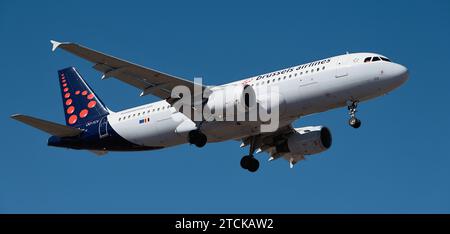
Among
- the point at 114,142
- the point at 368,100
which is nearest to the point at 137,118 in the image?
the point at 114,142

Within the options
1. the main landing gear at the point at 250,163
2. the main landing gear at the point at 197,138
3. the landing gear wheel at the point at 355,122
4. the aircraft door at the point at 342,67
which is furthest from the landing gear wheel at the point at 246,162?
the aircraft door at the point at 342,67

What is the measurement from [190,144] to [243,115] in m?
3.32

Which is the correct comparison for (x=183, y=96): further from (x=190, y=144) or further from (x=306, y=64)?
(x=306, y=64)

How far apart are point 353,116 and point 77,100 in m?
18.3

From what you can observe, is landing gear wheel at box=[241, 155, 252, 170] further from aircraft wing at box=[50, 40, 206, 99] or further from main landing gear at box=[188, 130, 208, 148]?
aircraft wing at box=[50, 40, 206, 99]

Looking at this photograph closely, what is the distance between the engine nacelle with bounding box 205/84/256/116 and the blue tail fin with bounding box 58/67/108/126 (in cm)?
922

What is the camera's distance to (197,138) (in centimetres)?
4744

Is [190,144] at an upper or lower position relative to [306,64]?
lower

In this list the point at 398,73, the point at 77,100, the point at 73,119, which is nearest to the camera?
the point at 398,73

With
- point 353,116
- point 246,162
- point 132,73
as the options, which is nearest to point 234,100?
point 132,73

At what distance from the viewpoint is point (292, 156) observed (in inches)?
2098

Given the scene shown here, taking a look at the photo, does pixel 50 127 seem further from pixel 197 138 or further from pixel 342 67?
pixel 342 67

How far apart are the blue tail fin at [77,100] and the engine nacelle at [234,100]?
922 cm

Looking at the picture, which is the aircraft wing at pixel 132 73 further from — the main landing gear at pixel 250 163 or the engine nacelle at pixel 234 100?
the main landing gear at pixel 250 163
